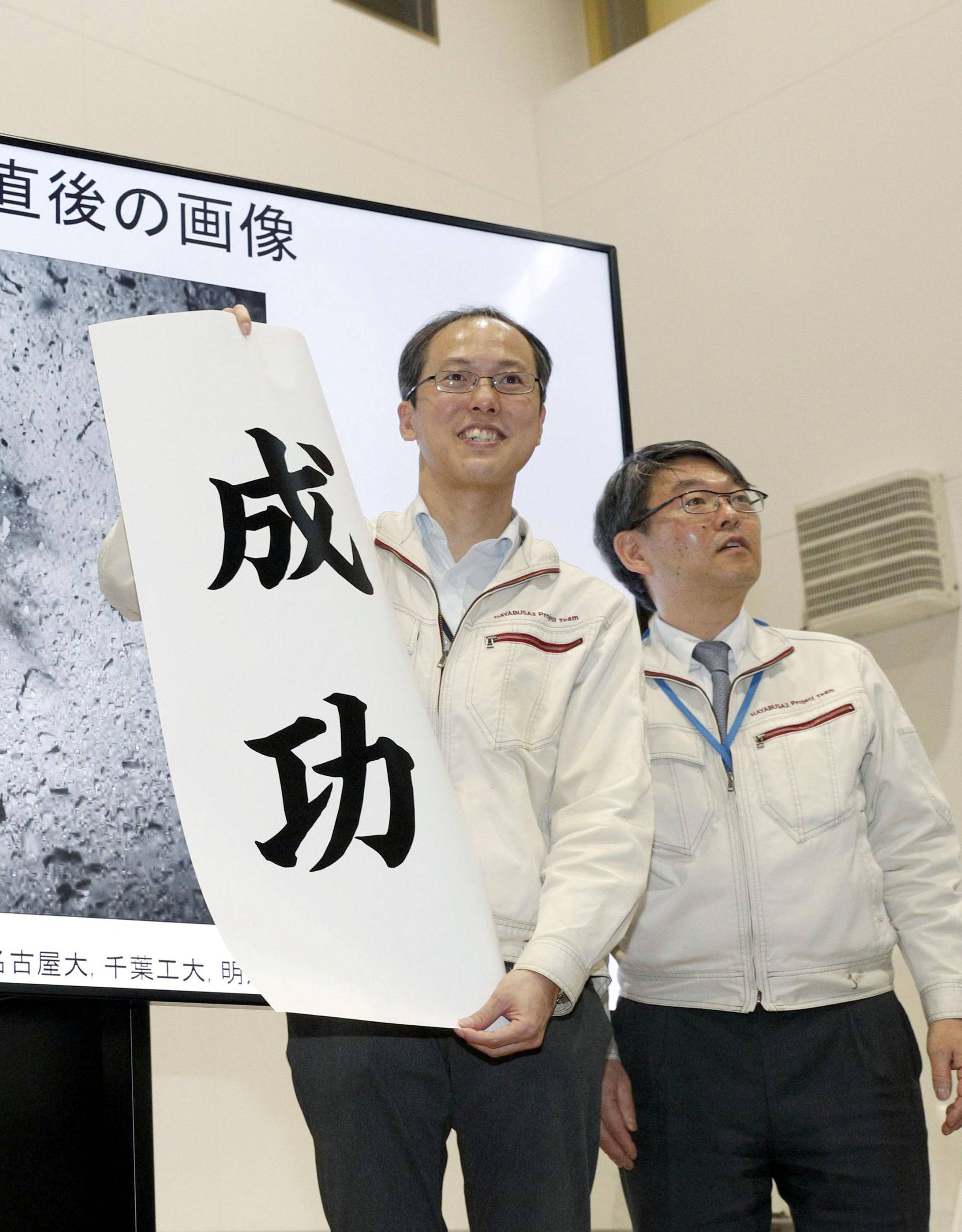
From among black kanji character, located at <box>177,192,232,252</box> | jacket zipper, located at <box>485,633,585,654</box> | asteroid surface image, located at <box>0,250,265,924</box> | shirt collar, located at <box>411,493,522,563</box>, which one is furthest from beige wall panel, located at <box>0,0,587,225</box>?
jacket zipper, located at <box>485,633,585,654</box>

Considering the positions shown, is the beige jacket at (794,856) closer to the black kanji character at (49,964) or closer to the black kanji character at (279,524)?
the black kanji character at (279,524)

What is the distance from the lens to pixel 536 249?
2.94 metres

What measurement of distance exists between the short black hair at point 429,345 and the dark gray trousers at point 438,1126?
0.82 meters

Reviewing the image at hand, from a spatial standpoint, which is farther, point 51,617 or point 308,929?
point 51,617

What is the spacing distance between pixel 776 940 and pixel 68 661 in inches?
43.9

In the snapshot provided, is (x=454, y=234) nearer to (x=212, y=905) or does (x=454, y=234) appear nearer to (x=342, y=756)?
(x=342, y=756)

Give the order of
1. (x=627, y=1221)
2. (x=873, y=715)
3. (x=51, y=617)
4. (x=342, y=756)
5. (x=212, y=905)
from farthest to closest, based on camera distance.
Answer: (x=627, y=1221), (x=51, y=617), (x=873, y=715), (x=342, y=756), (x=212, y=905)

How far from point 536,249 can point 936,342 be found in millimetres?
1210

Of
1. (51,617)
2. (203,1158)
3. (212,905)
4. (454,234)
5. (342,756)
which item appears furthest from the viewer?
(203,1158)

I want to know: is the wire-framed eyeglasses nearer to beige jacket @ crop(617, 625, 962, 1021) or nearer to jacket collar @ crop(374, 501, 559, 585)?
jacket collar @ crop(374, 501, 559, 585)

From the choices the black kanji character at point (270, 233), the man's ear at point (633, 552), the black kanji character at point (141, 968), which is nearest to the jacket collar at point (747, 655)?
the man's ear at point (633, 552)

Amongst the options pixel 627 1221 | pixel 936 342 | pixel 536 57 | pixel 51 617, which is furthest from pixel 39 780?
pixel 536 57

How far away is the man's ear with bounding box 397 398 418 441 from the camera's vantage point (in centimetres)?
197

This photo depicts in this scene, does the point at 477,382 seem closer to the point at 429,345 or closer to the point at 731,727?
the point at 429,345
